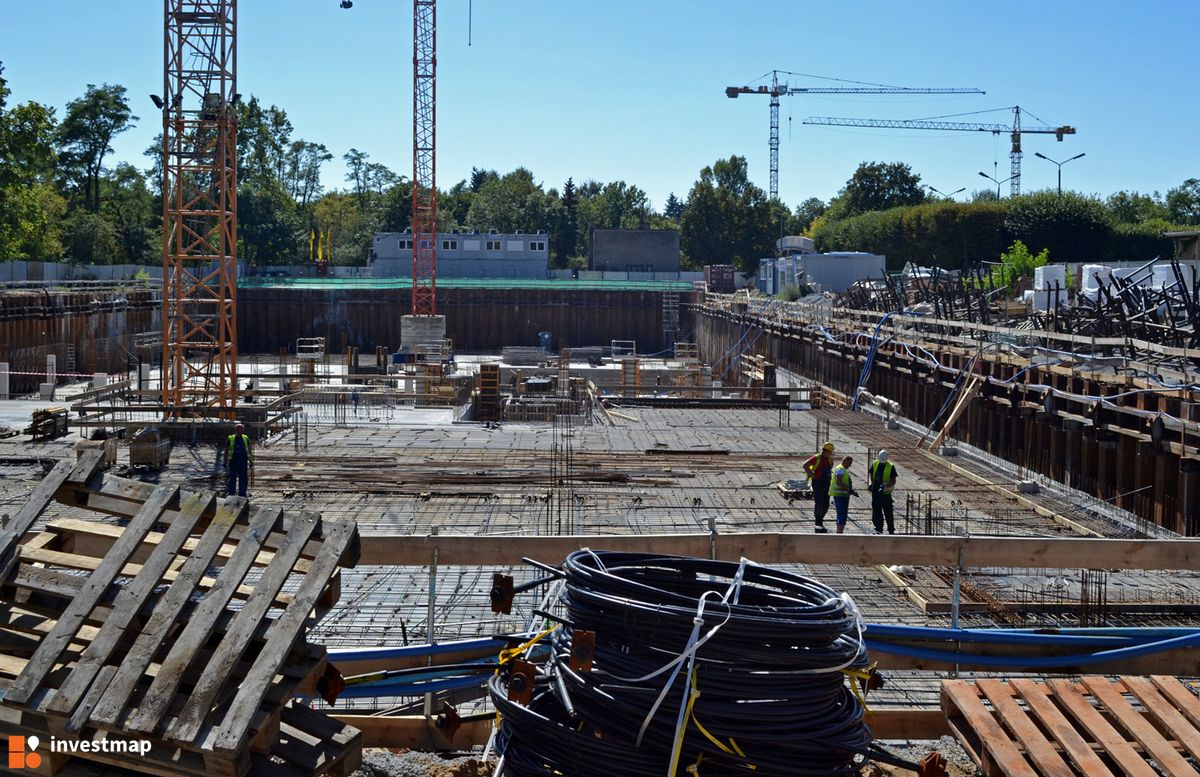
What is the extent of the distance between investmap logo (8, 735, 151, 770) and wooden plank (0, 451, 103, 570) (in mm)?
870

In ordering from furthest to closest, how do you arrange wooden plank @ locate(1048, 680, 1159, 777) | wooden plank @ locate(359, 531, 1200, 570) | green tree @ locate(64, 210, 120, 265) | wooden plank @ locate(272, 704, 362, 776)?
green tree @ locate(64, 210, 120, 265) < wooden plank @ locate(359, 531, 1200, 570) < wooden plank @ locate(1048, 680, 1159, 777) < wooden plank @ locate(272, 704, 362, 776)

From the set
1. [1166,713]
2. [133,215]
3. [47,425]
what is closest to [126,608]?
[1166,713]

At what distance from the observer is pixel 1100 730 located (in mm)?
5734

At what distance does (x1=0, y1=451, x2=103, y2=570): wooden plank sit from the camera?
547 centimetres

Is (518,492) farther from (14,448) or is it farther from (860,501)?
(14,448)

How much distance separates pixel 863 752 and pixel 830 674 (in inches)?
14.1

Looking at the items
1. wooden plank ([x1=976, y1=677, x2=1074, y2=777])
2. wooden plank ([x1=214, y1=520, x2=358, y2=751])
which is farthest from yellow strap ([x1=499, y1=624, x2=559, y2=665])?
wooden plank ([x1=976, y1=677, x2=1074, y2=777])

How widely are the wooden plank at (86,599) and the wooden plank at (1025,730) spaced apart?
4.23m

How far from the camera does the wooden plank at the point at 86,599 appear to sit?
193 inches

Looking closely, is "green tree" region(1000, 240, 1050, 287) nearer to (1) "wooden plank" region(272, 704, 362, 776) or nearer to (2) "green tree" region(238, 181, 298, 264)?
(1) "wooden plank" region(272, 704, 362, 776)

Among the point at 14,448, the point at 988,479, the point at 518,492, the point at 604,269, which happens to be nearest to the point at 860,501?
the point at 988,479

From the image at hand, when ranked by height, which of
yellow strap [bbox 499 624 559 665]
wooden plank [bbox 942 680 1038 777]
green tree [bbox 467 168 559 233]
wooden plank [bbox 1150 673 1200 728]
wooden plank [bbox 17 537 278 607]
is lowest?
wooden plank [bbox 942 680 1038 777]

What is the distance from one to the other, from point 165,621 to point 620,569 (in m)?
2.09

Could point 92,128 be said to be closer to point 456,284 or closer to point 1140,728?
point 456,284
